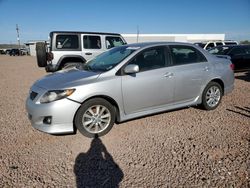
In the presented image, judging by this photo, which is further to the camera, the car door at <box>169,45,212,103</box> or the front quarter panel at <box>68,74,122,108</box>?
the car door at <box>169,45,212,103</box>

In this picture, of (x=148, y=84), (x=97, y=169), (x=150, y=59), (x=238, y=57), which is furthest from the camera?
(x=238, y=57)

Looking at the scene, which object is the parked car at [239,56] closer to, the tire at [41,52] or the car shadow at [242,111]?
the car shadow at [242,111]

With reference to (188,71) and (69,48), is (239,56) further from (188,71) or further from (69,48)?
(69,48)

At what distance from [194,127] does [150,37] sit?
161 feet

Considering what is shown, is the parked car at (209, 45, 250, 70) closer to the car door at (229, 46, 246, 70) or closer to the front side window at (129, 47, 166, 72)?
the car door at (229, 46, 246, 70)

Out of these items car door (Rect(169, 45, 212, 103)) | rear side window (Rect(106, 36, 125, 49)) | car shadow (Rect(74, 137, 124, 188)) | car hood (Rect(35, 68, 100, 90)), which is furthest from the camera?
rear side window (Rect(106, 36, 125, 49))

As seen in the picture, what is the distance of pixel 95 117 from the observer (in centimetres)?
402

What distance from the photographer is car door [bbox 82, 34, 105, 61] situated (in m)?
8.50

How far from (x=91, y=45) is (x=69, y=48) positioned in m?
0.88

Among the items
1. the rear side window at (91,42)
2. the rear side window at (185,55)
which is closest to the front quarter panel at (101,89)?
the rear side window at (185,55)

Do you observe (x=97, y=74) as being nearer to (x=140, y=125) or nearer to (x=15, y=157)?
(x=140, y=125)

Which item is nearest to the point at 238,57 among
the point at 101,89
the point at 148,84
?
the point at 148,84

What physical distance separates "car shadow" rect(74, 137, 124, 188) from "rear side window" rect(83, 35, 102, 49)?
18.5 ft

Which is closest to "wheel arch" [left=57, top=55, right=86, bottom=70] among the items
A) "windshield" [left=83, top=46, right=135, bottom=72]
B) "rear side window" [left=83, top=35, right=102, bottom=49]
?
"rear side window" [left=83, top=35, right=102, bottom=49]
